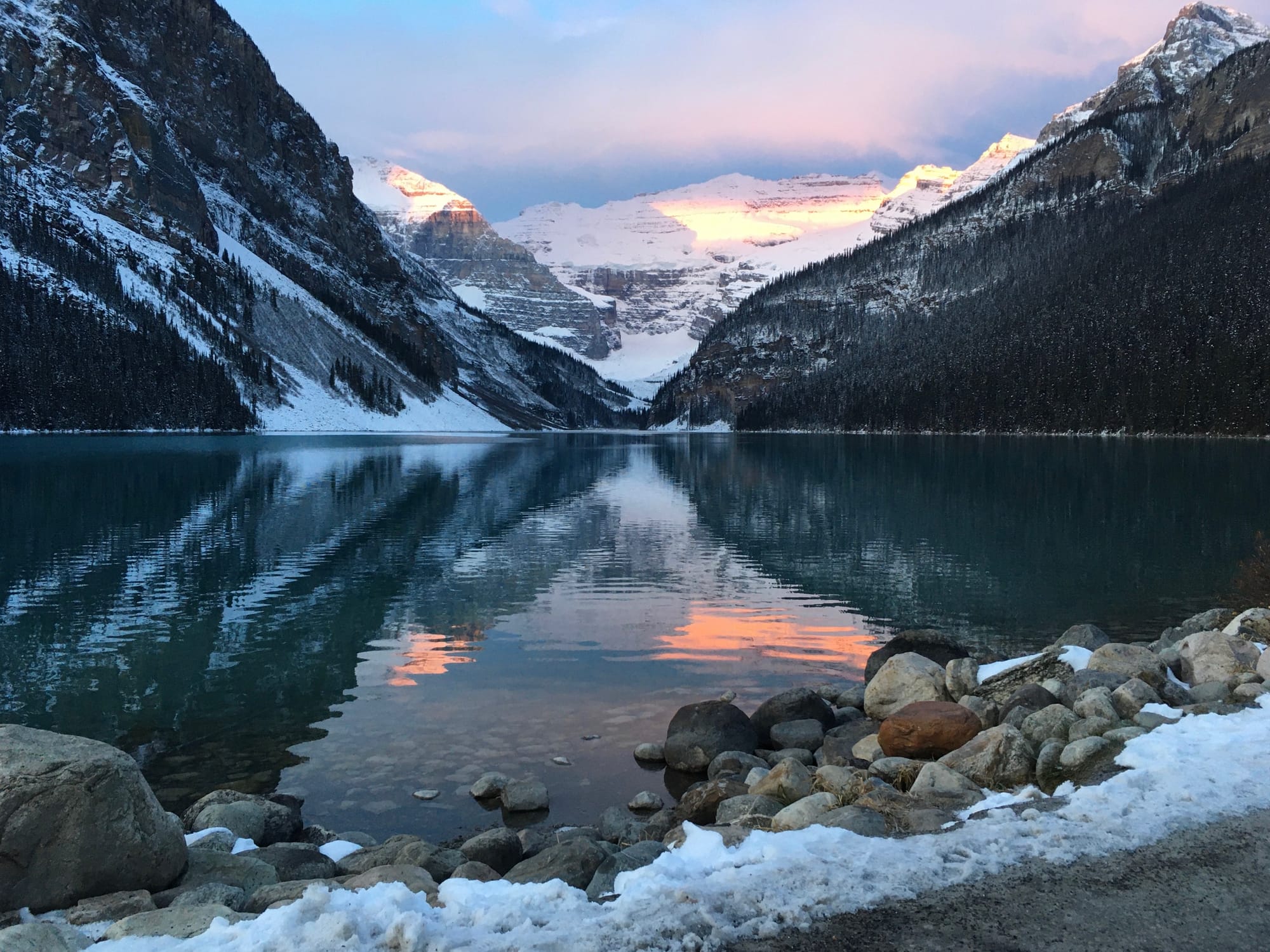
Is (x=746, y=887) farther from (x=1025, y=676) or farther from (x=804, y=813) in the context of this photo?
(x=1025, y=676)

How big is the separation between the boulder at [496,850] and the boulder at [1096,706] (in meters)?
7.61

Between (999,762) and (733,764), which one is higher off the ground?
(999,762)

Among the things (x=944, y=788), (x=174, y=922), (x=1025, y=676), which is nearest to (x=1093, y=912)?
(x=944, y=788)

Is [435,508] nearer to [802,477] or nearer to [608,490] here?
[608,490]

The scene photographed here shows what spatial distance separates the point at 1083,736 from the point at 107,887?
10.9 metres

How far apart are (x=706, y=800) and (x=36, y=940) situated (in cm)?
800

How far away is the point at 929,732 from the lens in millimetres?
12477

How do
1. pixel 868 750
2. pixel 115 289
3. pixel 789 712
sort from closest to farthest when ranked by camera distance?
pixel 868 750 → pixel 789 712 → pixel 115 289

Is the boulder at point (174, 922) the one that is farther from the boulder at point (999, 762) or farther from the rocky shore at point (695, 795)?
the boulder at point (999, 762)

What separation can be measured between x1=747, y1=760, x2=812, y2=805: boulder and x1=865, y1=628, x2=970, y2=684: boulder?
688 centimetres

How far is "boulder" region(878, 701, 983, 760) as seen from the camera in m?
12.4

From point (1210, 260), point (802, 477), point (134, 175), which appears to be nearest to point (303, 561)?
point (802, 477)

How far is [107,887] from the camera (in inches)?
314

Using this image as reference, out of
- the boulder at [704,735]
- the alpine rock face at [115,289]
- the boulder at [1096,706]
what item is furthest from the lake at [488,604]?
the alpine rock face at [115,289]
